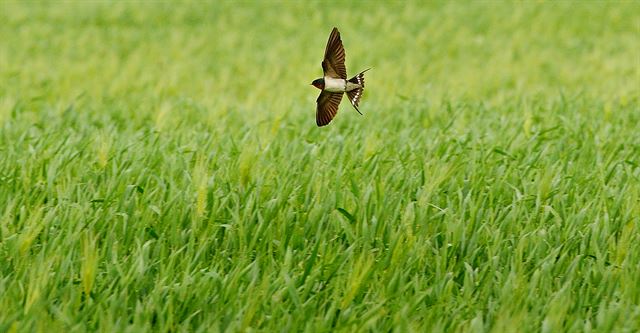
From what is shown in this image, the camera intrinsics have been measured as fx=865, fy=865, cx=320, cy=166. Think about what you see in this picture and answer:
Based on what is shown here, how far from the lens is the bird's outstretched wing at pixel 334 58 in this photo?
3021 mm

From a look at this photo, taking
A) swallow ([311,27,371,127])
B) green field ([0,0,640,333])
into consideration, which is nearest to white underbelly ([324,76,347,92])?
swallow ([311,27,371,127])

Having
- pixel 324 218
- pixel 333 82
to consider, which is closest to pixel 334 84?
pixel 333 82

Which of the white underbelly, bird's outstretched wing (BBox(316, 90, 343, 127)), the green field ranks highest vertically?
the white underbelly

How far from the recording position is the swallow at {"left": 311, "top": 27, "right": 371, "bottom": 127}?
3025 mm

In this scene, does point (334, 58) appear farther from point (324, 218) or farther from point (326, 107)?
point (324, 218)

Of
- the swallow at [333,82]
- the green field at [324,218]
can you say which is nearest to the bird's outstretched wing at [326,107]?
the swallow at [333,82]

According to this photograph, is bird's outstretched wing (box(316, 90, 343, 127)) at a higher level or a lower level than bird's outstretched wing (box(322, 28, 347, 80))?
lower

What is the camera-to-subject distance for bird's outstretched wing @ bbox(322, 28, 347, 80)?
9.91 feet

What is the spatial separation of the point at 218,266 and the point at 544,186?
64.4 inches

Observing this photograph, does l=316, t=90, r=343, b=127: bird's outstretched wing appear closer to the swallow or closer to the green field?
the swallow

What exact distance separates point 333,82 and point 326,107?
0.13 metres

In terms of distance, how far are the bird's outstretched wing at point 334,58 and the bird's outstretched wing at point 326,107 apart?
0.09m

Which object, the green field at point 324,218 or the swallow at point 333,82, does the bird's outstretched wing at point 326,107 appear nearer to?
the swallow at point 333,82

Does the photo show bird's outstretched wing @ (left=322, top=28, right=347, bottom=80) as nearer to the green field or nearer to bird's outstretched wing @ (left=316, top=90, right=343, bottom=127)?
bird's outstretched wing @ (left=316, top=90, right=343, bottom=127)
